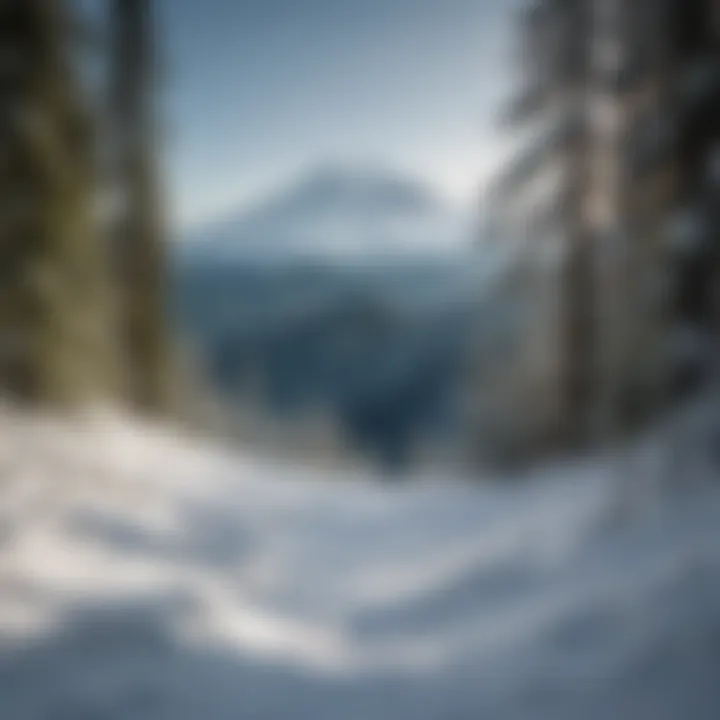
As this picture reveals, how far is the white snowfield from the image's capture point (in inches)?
129

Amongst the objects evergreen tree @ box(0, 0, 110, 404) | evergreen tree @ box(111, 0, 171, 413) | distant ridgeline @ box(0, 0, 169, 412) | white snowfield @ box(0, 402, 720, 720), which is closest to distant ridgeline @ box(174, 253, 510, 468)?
evergreen tree @ box(111, 0, 171, 413)

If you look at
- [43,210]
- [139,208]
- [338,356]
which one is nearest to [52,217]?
[43,210]

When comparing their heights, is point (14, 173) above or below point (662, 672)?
above

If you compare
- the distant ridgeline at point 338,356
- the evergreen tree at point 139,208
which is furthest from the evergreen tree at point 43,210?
the distant ridgeline at point 338,356

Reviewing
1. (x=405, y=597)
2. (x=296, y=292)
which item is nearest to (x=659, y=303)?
(x=405, y=597)

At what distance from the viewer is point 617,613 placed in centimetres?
366

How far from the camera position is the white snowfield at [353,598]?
129 inches

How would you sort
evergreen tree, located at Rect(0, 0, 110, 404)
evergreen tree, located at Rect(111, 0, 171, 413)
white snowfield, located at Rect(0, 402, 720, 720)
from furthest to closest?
1. evergreen tree, located at Rect(111, 0, 171, 413)
2. evergreen tree, located at Rect(0, 0, 110, 404)
3. white snowfield, located at Rect(0, 402, 720, 720)

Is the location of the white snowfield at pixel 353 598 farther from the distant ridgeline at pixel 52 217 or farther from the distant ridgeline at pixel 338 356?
the distant ridgeline at pixel 338 356

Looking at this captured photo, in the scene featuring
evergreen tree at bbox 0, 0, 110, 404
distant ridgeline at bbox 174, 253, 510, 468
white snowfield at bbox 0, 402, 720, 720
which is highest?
distant ridgeline at bbox 174, 253, 510, 468

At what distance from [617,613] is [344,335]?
3471cm

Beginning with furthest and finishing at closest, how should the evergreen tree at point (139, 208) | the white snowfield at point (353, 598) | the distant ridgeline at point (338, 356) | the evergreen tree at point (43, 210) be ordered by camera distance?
the distant ridgeline at point (338, 356)
the evergreen tree at point (139, 208)
the evergreen tree at point (43, 210)
the white snowfield at point (353, 598)

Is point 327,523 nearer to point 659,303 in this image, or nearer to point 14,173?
point 659,303

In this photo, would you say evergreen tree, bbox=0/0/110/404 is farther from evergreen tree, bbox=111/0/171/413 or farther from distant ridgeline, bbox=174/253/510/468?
distant ridgeline, bbox=174/253/510/468
